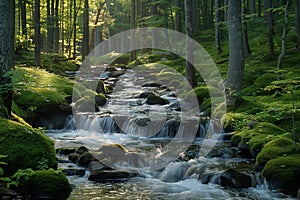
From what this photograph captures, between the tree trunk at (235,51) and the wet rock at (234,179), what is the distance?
616 centimetres

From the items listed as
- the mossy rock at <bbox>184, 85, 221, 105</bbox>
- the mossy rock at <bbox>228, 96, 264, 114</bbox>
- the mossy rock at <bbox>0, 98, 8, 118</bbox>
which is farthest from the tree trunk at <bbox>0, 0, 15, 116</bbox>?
the mossy rock at <bbox>184, 85, 221, 105</bbox>

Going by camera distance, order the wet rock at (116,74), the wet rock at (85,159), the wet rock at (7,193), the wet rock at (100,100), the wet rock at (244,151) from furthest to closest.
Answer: the wet rock at (116,74)
the wet rock at (100,100)
the wet rock at (244,151)
the wet rock at (85,159)
the wet rock at (7,193)

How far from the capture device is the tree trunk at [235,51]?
45.4 ft

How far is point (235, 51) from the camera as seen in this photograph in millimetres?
14125

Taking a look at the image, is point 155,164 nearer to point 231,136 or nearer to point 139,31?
point 231,136

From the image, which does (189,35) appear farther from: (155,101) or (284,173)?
(284,173)

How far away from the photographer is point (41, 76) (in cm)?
1869

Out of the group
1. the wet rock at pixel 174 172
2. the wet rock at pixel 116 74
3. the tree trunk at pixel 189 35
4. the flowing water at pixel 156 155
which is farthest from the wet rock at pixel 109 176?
the wet rock at pixel 116 74

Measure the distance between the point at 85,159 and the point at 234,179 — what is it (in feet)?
12.0

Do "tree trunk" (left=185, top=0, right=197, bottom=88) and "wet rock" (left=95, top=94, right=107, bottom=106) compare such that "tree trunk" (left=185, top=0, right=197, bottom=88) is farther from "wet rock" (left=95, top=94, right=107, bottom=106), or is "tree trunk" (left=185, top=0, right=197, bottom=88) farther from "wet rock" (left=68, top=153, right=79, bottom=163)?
"wet rock" (left=68, top=153, right=79, bottom=163)

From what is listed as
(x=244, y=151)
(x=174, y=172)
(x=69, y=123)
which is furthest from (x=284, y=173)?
(x=69, y=123)

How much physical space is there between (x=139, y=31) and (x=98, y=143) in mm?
30724

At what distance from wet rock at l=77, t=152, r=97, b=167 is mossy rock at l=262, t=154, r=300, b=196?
4.12 m

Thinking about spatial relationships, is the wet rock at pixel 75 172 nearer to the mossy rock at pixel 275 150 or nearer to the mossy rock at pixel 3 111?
the mossy rock at pixel 3 111
